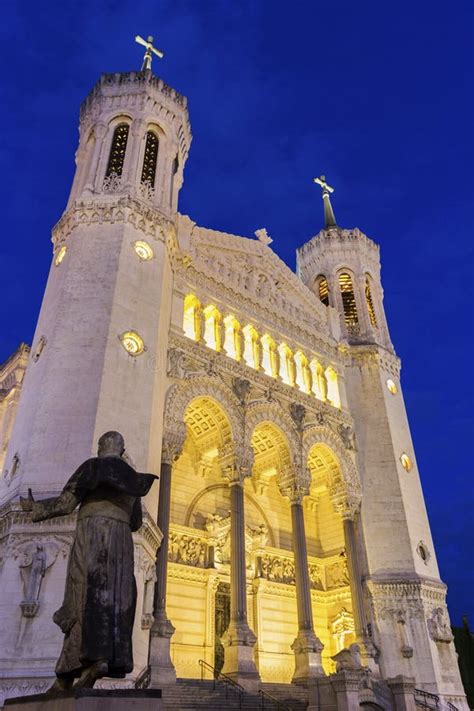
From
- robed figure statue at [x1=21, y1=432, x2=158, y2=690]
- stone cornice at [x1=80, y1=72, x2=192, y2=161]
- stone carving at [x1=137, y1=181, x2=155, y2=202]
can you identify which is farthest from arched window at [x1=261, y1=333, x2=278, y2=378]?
robed figure statue at [x1=21, y1=432, x2=158, y2=690]

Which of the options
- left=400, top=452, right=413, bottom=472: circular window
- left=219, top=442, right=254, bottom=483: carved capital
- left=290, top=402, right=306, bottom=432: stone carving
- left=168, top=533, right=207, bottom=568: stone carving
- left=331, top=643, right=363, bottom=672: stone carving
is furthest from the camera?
left=400, top=452, right=413, bottom=472: circular window

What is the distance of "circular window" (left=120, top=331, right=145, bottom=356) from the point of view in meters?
18.6

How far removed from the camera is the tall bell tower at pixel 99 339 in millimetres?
14094

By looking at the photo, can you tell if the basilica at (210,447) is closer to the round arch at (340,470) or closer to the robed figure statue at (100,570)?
the round arch at (340,470)

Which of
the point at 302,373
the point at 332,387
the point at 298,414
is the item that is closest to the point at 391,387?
the point at 332,387

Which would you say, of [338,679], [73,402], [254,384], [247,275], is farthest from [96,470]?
[247,275]

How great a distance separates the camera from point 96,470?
5.83 metres

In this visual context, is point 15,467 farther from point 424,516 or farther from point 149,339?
point 424,516

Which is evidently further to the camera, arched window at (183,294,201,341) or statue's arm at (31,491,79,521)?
arched window at (183,294,201,341)

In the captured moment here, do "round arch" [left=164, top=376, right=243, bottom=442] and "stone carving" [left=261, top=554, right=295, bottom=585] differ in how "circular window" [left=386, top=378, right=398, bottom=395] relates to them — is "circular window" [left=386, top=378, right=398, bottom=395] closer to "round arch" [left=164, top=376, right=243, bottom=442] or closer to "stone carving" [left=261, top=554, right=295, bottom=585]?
"stone carving" [left=261, top=554, right=295, bottom=585]

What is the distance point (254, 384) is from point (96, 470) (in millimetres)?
17859

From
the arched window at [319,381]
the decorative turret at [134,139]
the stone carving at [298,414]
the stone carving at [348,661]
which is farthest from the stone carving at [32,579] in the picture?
the arched window at [319,381]

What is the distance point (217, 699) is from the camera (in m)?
15.4

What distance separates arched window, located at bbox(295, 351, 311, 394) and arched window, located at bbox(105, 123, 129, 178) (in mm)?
11438
